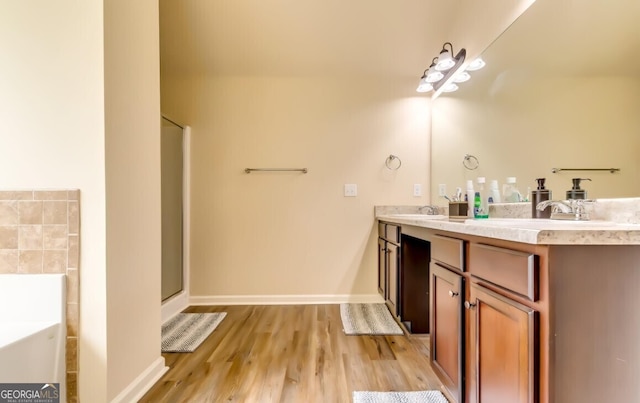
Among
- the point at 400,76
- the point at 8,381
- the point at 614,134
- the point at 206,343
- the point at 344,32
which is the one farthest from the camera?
the point at 400,76

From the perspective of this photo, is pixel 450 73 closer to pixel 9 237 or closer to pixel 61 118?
pixel 61 118

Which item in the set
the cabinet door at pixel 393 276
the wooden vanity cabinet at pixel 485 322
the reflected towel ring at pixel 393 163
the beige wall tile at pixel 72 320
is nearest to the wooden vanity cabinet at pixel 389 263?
the cabinet door at pixel 393 276

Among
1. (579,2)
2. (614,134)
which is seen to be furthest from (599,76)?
(579,2)

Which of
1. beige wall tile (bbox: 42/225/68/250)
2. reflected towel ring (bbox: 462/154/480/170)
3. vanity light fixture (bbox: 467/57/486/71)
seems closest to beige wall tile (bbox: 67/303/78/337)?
beige wall tile (bbox: 42/225/68/250)

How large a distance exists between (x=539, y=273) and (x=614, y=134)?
0.82 m

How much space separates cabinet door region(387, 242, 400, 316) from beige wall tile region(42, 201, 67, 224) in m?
1.88

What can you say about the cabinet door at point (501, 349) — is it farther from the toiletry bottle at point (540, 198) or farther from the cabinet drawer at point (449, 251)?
the toiletry bottle at point (540, 198)

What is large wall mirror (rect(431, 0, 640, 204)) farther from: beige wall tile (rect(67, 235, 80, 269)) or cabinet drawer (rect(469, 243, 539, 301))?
beige wall tile (rect(67, 235, 80, 269))

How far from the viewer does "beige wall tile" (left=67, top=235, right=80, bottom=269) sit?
3.96 feet

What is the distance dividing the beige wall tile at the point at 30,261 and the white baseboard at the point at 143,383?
66 cm

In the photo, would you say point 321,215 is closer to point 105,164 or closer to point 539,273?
point 105,164

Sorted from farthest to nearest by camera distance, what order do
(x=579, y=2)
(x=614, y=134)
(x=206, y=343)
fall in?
(x=206, y=343), (x=579, y=2), (x=614, y=134)

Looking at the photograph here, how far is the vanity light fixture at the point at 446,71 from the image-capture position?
7.21ft

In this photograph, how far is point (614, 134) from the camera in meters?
1.12
